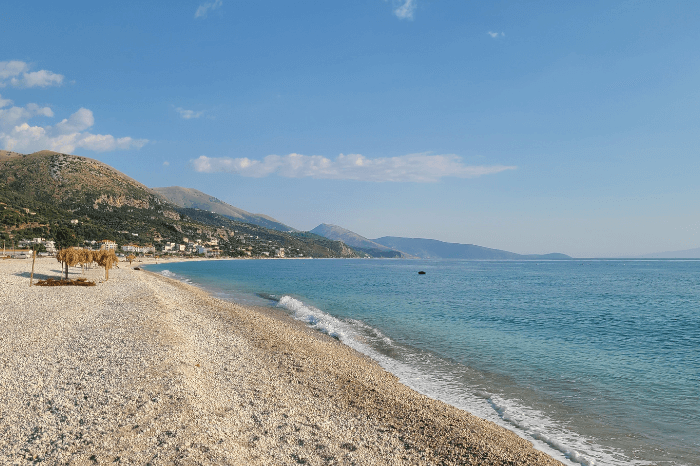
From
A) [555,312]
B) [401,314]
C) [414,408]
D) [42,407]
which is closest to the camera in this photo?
[42,407]

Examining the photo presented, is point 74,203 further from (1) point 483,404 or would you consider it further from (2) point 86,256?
(1) point 483,404

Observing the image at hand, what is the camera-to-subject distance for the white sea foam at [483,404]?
829cm

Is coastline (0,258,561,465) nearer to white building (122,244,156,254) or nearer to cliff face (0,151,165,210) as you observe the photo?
white building (122,244,156,254)

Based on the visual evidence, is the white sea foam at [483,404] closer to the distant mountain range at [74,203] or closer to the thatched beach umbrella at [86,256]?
the thatched beach umbrella at [86,256]

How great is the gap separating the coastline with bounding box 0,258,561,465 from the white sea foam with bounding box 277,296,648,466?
686 millimetres

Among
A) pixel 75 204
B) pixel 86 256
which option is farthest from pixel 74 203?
→ pixel 86 256

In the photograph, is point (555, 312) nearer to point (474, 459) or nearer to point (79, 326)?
point (474, 459)

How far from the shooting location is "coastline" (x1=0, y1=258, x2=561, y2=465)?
7059 mm

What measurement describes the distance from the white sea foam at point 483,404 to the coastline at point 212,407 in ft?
2.25

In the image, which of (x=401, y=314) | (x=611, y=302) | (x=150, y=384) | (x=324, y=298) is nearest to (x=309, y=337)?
(x=150, y=384)

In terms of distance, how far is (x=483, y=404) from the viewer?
36.3ft

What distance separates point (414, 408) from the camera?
9930 millimetres

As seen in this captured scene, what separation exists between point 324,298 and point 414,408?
30.2m

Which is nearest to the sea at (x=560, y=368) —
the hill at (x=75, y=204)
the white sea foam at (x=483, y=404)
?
the white sea foam at (x=483, y=404)
